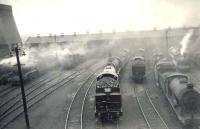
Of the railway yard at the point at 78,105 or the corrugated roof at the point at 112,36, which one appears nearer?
the railway yard at the point at 78,105

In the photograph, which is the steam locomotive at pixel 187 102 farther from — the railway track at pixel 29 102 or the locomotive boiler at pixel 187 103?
the railway track at pixel 29 102

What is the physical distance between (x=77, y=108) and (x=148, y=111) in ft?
21.8

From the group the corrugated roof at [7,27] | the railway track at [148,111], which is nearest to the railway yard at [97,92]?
the railway track at [148,111]

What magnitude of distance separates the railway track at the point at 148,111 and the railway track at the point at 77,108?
5414mm

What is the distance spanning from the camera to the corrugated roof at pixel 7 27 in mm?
47862

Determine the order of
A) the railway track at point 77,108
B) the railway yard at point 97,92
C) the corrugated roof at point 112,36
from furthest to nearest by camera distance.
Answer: the corrugated roof at point 112,36 → the railway track at point 77,108 → the railway yard at point 97,92

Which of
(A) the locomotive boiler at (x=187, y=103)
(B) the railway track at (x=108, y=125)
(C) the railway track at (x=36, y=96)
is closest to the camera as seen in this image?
(A) the locomotive boiler at (x=187, y=103)

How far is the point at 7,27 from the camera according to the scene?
167 ft

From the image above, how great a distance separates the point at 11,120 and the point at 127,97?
11.7 meters

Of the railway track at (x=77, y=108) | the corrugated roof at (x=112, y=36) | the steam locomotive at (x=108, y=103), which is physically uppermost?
the corrugated roof at (x=112, y=36)

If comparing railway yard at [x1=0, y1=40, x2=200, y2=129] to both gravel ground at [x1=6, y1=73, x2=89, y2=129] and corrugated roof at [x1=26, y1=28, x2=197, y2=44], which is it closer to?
gravel ground at [x1=6, y1=73, x2=89, y2=129]

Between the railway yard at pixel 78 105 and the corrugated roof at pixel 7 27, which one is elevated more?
the corrugated roof at pixel 7 27

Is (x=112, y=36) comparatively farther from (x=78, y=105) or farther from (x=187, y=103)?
(x=187, y=103)

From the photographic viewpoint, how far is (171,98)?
23.4m
